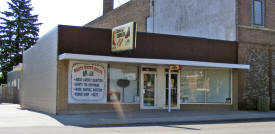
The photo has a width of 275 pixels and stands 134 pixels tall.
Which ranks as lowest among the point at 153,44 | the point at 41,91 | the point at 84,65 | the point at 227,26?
the point at 41,91

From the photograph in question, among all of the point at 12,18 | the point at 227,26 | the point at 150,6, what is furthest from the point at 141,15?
the point at 12,18

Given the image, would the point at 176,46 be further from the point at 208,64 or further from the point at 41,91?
the point at 41,91

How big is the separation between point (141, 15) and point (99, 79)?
15250 millimetres

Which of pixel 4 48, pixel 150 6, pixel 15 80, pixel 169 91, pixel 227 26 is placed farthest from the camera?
pixel 4 48

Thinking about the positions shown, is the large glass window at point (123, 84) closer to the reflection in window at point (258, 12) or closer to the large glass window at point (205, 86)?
the large glass window at point (205, 86)

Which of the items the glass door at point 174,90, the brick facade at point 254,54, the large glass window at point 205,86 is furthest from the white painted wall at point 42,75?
the brick facade at point 254,54

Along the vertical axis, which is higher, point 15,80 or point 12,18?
point 12,18

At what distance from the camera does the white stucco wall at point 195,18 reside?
Answer: 22.2m

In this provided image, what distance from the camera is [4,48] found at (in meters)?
43.3

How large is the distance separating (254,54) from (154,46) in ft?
23.0

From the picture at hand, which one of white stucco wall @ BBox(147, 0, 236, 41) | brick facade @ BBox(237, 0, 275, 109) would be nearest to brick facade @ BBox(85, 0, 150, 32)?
white stucco wall @ BBox(147, 0, 236, 41)

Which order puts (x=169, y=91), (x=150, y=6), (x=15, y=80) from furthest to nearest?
(x=15, y=80) → (x=150, y=6) → (x=169, y=91)

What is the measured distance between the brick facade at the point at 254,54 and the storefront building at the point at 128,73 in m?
0.64

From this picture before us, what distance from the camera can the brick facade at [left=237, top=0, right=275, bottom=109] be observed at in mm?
21609
